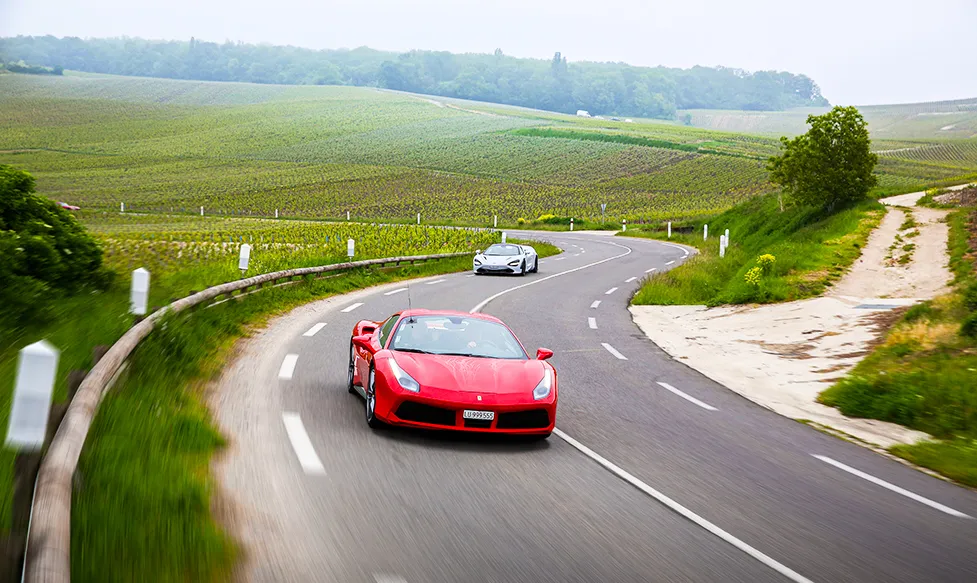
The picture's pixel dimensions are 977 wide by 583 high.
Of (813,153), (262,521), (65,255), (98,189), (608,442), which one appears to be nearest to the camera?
(262,521)

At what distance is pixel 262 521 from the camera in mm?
5586

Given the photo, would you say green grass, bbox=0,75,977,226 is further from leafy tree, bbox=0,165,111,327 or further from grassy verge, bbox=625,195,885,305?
leafy tree, bbox=0,165,111,327

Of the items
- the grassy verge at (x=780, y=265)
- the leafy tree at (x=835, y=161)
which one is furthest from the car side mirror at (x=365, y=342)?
the leafy tree at (x=835, y=161)

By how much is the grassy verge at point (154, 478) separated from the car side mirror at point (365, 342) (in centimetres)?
166

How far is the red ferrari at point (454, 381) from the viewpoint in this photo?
315 inches

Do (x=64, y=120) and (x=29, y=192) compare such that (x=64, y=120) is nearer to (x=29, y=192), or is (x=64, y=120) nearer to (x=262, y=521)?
(x=29, y=192)

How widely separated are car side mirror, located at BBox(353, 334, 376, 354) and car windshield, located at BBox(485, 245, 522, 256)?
2080cm

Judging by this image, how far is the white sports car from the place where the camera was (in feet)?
98.8

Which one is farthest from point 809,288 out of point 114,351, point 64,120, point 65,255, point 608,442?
point 64,120

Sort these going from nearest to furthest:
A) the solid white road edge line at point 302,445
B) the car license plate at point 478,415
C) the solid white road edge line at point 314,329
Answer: the solid white road edge line at point 302,445 < the car license plate at point 478,415 < the solid white road edge line at point 314,329

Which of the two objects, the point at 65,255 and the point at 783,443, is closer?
the point at 783,443

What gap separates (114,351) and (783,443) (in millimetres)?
6211

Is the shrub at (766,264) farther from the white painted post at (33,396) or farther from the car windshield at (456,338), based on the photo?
the white painted post at (33,396)

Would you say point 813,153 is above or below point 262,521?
above
